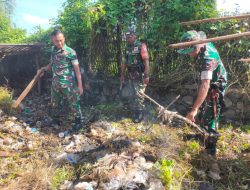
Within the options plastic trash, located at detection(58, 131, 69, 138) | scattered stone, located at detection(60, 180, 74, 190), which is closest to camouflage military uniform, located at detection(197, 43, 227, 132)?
scattered stone, located at detection(60, 180, 74, 190)

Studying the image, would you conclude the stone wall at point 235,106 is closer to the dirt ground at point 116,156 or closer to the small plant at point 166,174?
the dirt ground at point 116,156

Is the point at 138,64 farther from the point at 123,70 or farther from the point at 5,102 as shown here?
the point at 5,102

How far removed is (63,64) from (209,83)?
9.19 feet

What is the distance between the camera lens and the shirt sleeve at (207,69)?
3.40m

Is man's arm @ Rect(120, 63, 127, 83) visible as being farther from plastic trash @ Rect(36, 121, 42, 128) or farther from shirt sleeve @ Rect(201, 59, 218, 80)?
shirt sleeve @ Rect(201, 59, 218, 80)

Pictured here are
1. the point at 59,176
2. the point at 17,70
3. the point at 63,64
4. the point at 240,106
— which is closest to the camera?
the point at 59,176

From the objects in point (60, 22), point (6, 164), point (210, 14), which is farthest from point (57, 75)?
point (210, 14)

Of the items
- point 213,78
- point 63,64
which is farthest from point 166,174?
point 63,64

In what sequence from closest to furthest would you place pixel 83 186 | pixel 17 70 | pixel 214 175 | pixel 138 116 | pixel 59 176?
1. pixel 83 186
2. pixel 59 176
3. pixel 214 175
4. pixel 138 116
5. pixel 17 70

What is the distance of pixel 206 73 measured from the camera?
340 cm

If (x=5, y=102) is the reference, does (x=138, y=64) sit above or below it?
above

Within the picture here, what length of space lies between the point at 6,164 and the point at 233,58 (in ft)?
16.1

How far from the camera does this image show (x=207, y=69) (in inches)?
135

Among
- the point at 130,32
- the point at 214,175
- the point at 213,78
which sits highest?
the point at 130,32
